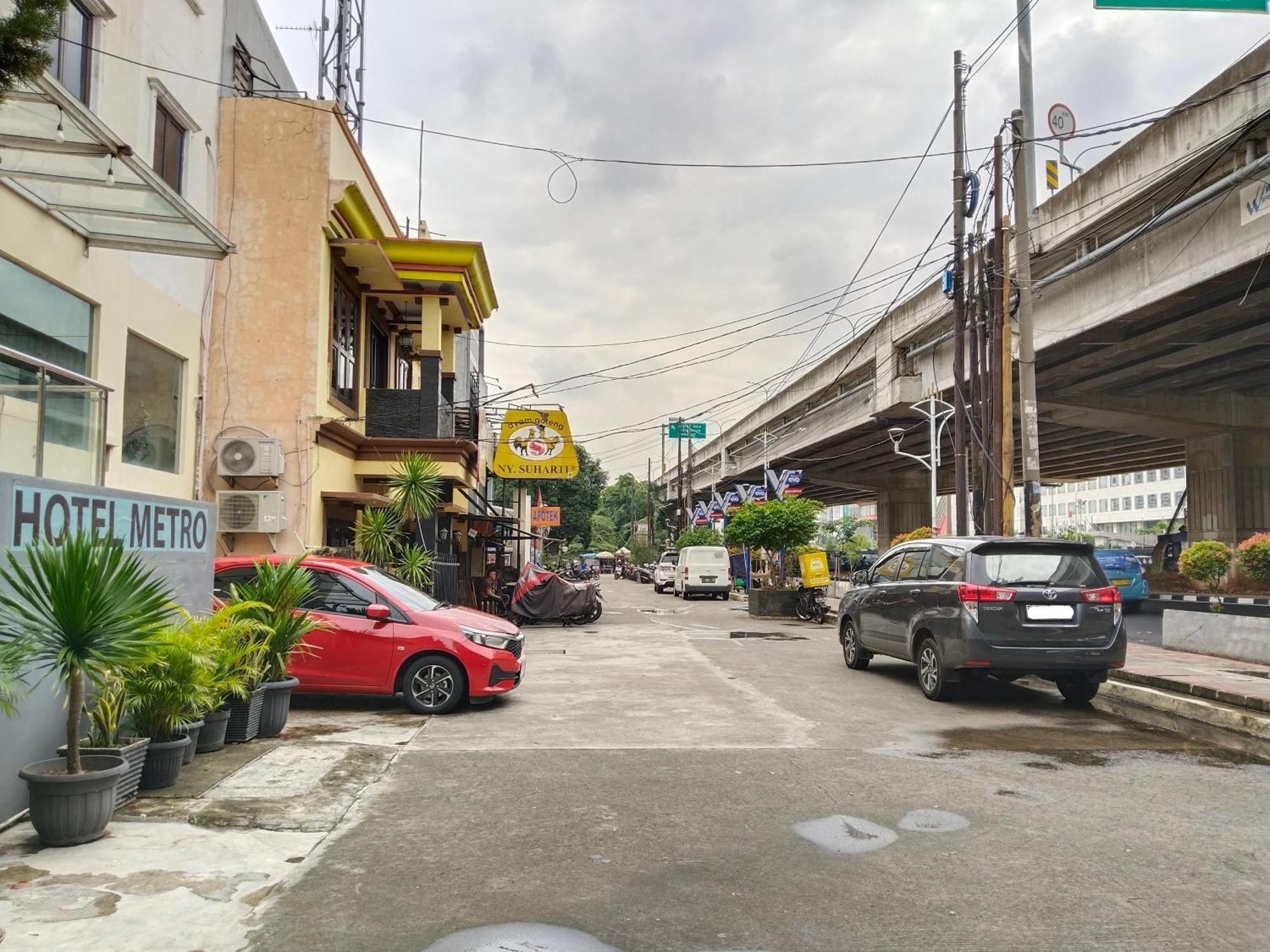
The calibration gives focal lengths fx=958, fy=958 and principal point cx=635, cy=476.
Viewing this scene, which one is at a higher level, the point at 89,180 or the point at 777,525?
the point at 89,180

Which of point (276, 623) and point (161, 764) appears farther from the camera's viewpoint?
point (276, 623)

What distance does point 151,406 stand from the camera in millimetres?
12516

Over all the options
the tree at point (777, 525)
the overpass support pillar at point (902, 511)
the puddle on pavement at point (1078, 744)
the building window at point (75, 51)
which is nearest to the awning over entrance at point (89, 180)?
the building window at point (75, 51)

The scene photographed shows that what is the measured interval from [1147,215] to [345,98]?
16.3m

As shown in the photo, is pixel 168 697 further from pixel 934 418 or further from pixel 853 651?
pixel 934 418

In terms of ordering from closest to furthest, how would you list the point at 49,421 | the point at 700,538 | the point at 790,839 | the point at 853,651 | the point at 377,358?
1. the point at 790,839
2. the point at 49,421
3. the point at 853,651
4. the point at 377,358
5. the point at 700,538

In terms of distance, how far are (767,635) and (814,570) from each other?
15.7 ft

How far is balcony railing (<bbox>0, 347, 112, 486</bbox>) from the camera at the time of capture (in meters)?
5.88

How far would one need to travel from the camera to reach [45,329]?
389 inches

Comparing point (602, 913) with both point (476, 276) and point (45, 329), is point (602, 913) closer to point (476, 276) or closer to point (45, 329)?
point (45, 329)

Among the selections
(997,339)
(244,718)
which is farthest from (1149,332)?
(244,718)

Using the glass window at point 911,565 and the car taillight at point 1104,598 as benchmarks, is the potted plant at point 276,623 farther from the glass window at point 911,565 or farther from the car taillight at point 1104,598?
the car taillight at point 1104,598

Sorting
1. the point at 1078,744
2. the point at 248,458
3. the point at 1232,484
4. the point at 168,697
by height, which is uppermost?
the point at 1232,484

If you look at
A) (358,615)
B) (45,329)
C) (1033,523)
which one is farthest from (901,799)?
(1033,523)
